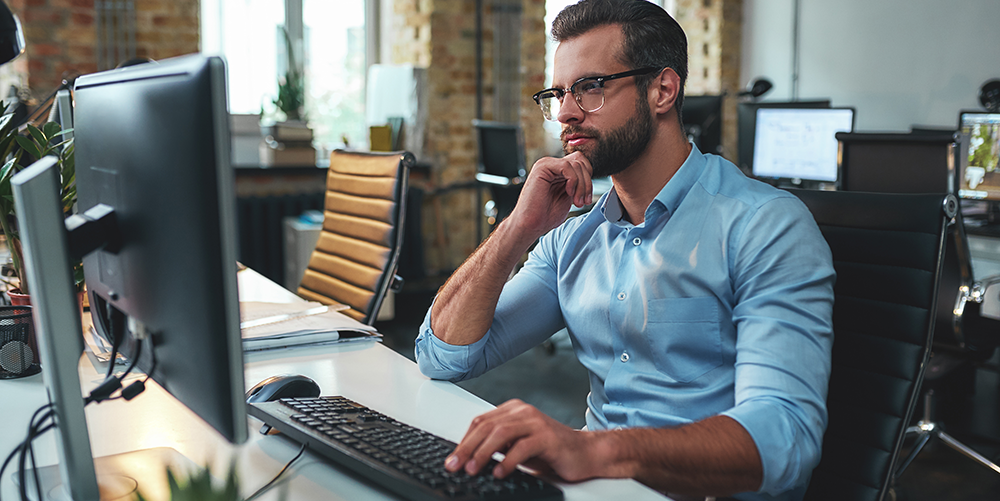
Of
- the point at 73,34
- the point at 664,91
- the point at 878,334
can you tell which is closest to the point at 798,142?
the point at 664,91

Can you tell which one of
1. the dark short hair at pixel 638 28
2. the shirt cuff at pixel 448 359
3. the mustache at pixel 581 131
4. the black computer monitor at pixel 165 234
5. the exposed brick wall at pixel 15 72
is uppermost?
the exposed brick wall at pixel 15 72

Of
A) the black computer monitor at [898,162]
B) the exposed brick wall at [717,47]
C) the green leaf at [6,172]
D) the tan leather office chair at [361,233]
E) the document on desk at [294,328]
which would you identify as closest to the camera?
the green leaf at [6,172]

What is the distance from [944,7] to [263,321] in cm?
476

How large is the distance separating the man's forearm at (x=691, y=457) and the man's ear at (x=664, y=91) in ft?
1.87

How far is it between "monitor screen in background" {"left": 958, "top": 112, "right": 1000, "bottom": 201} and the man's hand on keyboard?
2892 mm

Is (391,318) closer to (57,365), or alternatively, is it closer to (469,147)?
(469,147)

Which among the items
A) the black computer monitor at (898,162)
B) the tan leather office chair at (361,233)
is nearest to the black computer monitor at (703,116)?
the black computer monitor at (898,162)

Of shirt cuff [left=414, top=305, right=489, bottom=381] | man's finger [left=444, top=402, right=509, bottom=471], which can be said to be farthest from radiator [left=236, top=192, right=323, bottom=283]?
man's finger [left=444, top=402, right=509, bottom=471]

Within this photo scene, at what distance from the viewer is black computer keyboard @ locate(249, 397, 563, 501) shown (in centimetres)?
79

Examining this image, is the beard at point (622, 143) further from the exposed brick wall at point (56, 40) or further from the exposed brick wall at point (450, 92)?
the exposed brick wall at point (450, 92)

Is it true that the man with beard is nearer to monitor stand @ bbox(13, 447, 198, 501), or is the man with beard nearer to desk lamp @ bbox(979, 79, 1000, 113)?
monitor stand @ bbox(13, 447, 198, 501)

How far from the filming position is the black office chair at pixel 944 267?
2275 millimetres

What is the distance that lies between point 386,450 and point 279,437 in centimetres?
19

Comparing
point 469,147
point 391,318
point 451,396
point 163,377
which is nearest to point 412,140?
point 469,147
